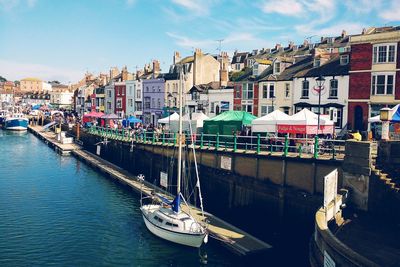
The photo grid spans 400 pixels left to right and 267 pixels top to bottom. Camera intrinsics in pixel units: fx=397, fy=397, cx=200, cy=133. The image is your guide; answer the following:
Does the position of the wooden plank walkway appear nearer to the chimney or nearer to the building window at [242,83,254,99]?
the building window at [242,83,254,99]

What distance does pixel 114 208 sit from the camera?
30859 millimetres

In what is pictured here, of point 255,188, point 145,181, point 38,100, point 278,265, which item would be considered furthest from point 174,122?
point 38,100

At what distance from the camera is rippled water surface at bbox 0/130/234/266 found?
2155 centimetres

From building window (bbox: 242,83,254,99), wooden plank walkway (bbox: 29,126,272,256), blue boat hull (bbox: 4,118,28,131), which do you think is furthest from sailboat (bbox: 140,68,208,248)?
blue boat hull (bbox: 4,118,28,131)

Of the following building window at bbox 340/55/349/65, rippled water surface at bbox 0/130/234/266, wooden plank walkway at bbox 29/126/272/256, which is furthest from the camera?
building window at bbox 340/55/349/65

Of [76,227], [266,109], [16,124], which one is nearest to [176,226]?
[76,227]

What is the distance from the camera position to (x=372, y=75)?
35125 mm

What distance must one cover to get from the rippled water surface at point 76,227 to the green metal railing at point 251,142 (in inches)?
232

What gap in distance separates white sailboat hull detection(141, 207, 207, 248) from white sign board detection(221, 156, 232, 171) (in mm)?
6407

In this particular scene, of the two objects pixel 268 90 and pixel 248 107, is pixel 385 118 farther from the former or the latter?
pixel 248 107

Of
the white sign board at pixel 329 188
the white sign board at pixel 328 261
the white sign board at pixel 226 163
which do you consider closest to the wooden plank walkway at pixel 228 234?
the white sign board at pixel 226 163

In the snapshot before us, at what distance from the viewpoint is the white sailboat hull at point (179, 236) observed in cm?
2183

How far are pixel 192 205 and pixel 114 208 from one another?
6.33 m

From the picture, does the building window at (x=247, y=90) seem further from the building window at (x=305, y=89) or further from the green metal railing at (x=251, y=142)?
the green metal railing at (x=251, y=142)
